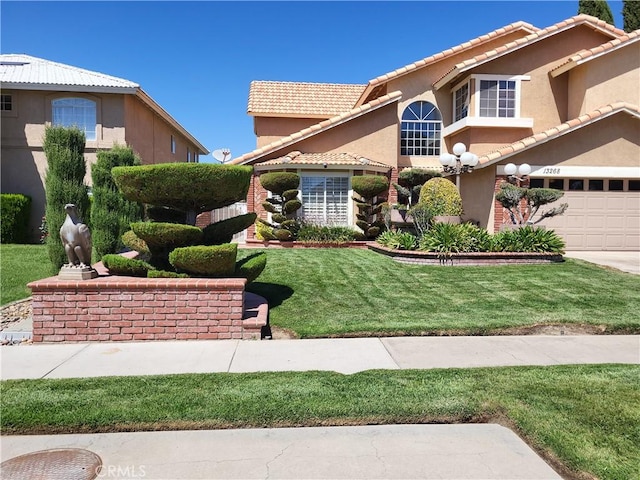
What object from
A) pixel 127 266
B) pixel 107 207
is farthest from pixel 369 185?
pixel 127 266

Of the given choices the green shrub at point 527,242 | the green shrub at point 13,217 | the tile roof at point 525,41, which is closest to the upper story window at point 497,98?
the tile roof at point 525,41

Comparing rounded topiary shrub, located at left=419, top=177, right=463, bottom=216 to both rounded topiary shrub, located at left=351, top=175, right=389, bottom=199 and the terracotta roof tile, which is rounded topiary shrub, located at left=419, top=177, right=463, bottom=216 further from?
the terracotta roof tile

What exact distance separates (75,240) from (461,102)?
633 inches

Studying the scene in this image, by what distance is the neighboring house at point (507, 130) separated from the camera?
1584cm

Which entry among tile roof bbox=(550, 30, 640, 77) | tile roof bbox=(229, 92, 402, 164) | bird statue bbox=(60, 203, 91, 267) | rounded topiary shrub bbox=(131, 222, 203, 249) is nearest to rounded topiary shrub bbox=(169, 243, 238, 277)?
rounded topiary shrub bbox=(131, 222, 203, 249)

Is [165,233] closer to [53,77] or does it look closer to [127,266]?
[127,266]

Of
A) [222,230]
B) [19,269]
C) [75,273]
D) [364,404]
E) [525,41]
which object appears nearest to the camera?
[364,404]

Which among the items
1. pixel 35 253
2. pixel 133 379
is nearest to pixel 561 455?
pixel 133 379

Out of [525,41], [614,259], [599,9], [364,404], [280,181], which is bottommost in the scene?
[364,404]

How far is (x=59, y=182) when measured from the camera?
9188 mm

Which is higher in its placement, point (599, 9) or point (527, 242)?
point (599, 9)

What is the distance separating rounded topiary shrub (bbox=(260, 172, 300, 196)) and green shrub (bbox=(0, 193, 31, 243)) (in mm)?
9319

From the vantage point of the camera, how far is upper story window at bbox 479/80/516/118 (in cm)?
1795

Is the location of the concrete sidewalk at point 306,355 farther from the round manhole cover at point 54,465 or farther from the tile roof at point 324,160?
the tile roof at point 324,160
